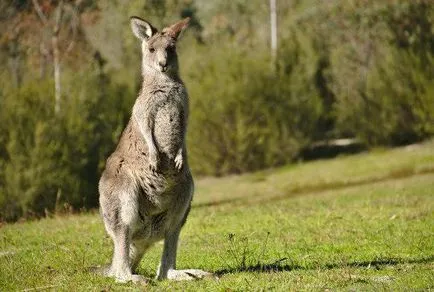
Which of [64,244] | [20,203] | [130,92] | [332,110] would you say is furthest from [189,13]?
[64,244]

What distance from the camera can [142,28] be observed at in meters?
7.93

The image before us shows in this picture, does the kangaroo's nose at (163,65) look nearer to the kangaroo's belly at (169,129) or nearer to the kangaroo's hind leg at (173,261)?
the kangaroo's belly at (169,129)

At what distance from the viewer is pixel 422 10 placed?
3086 centimetres

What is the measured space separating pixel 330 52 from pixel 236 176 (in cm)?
881

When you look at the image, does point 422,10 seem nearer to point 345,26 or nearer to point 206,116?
point 345,26

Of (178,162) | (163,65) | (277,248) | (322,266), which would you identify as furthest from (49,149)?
(322,266)

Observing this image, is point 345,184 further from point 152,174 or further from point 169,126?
point 152,174

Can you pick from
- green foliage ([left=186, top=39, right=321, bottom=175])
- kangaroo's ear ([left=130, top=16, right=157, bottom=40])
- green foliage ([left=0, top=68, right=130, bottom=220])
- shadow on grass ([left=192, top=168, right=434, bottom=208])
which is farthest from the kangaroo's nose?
green foliage ([left=186, top=39, right=321, bottom=175])

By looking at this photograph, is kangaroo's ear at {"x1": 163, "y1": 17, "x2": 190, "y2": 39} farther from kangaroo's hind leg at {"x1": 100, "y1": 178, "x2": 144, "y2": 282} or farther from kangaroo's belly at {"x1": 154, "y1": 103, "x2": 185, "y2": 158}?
kangaroo's hind leg at {"x1": 100, "y1": 178, "x2": 144, "y2": 282}

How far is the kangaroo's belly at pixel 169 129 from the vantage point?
756cm

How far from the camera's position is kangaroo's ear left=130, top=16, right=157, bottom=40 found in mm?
7859

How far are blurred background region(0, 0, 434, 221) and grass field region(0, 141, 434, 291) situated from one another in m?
5.13

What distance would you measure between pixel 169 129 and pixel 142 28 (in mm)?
1146

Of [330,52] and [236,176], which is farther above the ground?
[330,52]
